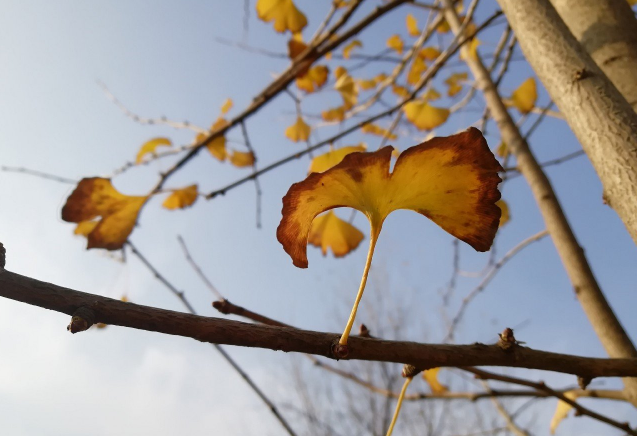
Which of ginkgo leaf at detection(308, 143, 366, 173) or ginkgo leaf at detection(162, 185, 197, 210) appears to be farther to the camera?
ginkgo leaf at detection(162, 185, 197, 210)

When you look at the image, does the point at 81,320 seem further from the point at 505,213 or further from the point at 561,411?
the point at 505,213

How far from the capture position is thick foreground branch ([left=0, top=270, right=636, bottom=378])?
212 millimetres

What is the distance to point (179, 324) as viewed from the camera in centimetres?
22

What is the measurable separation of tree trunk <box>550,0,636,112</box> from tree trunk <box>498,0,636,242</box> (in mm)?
66

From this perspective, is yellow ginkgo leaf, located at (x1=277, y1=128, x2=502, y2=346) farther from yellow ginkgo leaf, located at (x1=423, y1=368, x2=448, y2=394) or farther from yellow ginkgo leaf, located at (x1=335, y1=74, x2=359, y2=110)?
yellow ginkgo leaf, located at (x1=335, y1=74, x2=359, y2=110)

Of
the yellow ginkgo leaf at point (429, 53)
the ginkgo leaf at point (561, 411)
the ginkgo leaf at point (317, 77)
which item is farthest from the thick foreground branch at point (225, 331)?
the yellow ginkgo leaf at point (429, 53)

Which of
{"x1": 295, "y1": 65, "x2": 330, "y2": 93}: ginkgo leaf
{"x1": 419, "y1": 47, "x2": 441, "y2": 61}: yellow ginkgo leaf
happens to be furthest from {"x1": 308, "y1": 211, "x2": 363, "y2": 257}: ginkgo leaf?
{"x1": 419, "y1": 47, "x2": 441, "y2": 61}: yellow ginkgo leaf

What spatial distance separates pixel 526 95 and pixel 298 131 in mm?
648

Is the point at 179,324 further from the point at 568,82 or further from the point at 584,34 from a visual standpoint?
the point at 584,34

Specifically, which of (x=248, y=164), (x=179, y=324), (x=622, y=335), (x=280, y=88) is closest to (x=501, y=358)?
(x=179, y=324)

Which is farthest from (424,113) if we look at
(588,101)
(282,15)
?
(588,101)

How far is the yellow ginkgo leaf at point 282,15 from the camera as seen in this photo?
1006mm

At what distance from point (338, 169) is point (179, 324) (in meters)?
0.11

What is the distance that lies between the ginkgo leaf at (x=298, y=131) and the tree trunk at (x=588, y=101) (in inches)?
36.5
